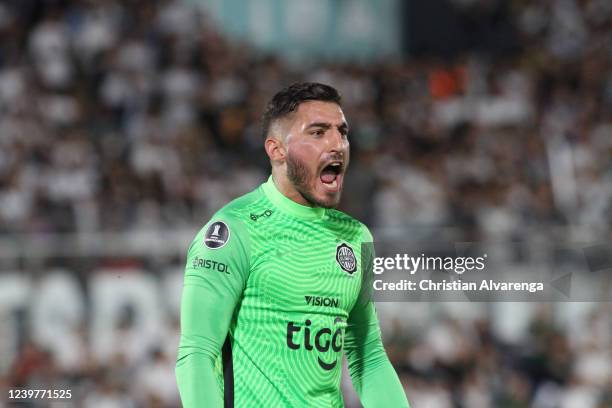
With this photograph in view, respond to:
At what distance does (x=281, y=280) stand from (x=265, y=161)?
8.50m

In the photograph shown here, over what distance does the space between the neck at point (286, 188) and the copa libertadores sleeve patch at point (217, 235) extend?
28 centimetres

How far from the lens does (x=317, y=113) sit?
3.39 metres

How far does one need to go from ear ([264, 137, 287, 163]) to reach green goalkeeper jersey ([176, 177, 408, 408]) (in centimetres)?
11

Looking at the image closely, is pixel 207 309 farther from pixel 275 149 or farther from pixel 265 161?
pixel 265 161

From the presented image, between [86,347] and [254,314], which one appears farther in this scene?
[86,347]

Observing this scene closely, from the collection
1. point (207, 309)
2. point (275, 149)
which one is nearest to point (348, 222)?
point (275, 149)

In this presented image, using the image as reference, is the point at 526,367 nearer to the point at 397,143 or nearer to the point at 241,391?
the point at 397,143

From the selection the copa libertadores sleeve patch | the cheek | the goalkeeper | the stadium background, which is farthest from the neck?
the stadium background

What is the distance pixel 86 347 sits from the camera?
9.02 meters

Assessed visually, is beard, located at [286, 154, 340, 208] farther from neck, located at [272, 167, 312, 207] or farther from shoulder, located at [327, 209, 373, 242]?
shoulder, located at [327, 209, 373, 242]

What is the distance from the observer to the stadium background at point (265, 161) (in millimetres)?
9305

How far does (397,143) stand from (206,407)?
384 inches

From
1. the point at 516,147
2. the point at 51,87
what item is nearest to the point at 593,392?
the point at 516,147

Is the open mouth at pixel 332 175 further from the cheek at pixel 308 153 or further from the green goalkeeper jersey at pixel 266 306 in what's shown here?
the green goalkeeper jersey at pixel 266 306
